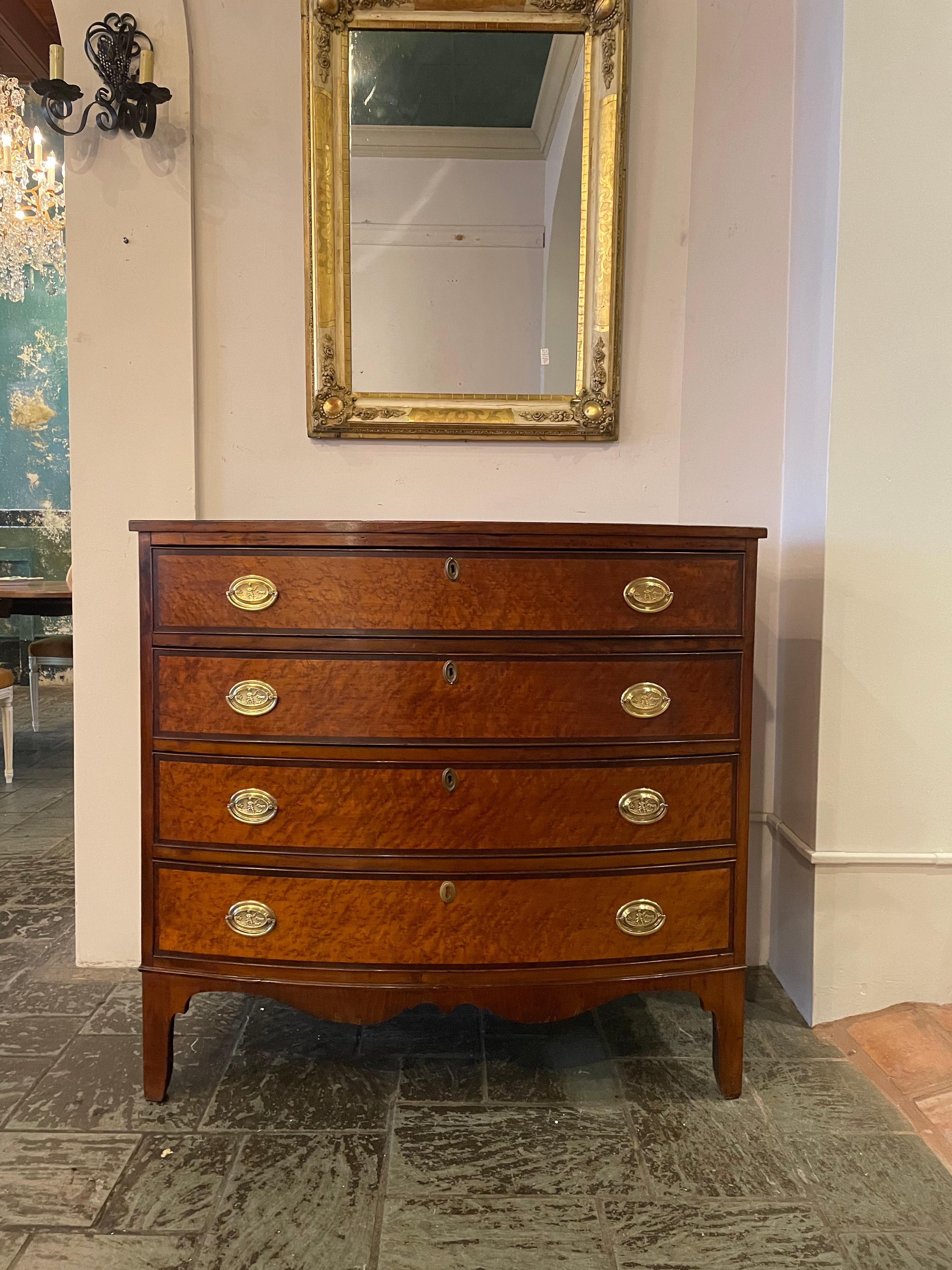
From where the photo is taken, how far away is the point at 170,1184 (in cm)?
150

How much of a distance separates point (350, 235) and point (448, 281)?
0.93 ft

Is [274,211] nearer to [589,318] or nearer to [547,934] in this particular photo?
[589,318]

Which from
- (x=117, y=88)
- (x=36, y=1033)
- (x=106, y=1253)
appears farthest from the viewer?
(x=117, y=88)

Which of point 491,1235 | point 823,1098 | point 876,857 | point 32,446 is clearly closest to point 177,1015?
point 491,1235

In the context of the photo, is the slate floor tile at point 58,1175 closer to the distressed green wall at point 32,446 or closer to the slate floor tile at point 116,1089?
the slate floor tile at point 116,1089

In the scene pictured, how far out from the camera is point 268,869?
1.66 meters

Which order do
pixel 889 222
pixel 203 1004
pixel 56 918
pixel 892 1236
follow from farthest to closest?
1. pixel 56 918
2. pixel 203 1004
3. pixel 889 222
4. pixel 892 1236

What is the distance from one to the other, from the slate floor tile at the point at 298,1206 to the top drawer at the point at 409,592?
982 millimetres

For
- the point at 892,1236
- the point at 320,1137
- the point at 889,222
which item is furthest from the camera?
the point at 889,222

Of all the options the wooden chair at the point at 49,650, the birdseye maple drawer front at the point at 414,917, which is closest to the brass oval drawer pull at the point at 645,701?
the birdseye maple drawer front at the point at 414,917

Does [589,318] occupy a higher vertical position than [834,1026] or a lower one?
higher

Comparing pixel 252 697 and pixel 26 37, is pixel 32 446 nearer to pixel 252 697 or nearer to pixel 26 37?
pixel 26 37

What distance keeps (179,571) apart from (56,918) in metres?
1.60

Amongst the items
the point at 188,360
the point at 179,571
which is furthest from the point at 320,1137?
the point at 188,360
